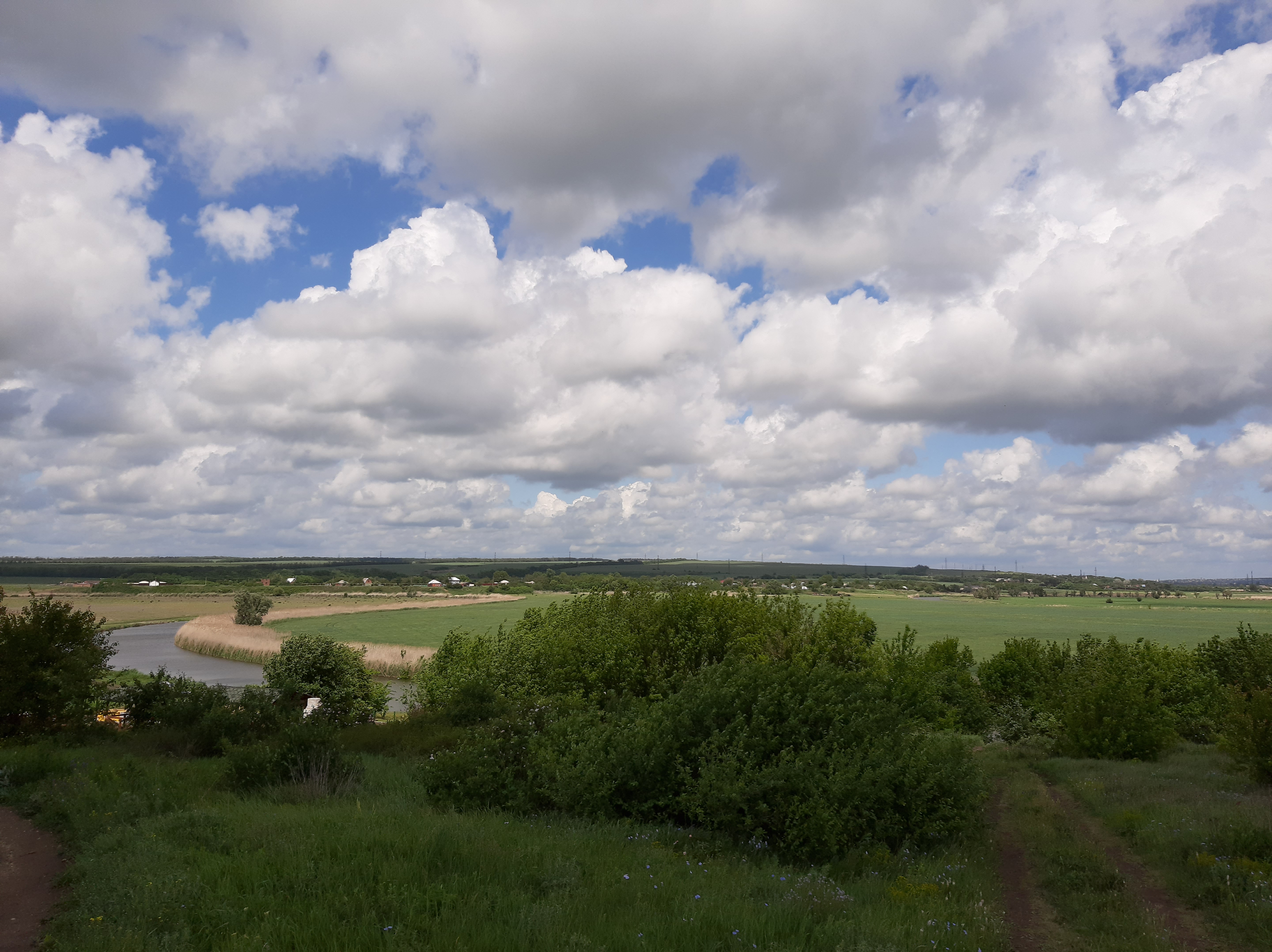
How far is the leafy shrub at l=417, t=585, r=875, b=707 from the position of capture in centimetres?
2605

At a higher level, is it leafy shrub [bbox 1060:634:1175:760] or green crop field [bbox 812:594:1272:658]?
leafy shrub [bbox 1060:634:1175:760]

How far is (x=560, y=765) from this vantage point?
1367 centimetres

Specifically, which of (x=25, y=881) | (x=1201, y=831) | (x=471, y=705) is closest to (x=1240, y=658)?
(x=1201, y=831)

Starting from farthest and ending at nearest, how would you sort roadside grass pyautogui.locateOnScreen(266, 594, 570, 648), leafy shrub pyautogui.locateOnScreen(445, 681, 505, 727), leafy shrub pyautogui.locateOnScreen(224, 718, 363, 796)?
roadside grass pyautogui.locateOnScreen(266, 594, 570, 648), leafy shrub pyautogui.locateOnScreen(445, 681, 505, 727), leafy shrub pyautogui.locateOnScreen(224, 718, 363, 796)

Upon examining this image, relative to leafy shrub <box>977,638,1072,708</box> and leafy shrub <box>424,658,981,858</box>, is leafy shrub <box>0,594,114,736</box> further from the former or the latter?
leafy shrub <box>977,638,1072,708</box>

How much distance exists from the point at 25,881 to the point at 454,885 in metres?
5.65

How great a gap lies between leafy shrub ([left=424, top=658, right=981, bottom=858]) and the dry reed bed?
3121 cm

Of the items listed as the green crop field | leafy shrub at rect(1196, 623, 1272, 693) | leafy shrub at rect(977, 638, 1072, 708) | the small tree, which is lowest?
the green crop field

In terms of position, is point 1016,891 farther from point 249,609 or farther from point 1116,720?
point 249,609

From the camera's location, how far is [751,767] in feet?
42.1

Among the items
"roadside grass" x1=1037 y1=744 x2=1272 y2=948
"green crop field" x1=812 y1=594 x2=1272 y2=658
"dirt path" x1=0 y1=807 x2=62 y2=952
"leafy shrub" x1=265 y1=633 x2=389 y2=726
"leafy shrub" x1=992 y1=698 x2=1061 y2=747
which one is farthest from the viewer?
"green crop field" x1=812 y1=594 x2=1272 y2=658

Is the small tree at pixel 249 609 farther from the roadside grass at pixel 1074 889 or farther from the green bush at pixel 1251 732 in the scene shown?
the green bush at pixel 1251 732

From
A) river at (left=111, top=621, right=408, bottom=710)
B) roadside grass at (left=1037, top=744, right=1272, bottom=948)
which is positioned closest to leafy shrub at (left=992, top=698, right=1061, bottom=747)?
roadside grass at (left=1037, top=744, right=1272, bottom=948)

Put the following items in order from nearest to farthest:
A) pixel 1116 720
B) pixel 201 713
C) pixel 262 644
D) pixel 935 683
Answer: pixel 201 713 → pixel 1116 720 → pixel 935 683 → pixel 262 644
